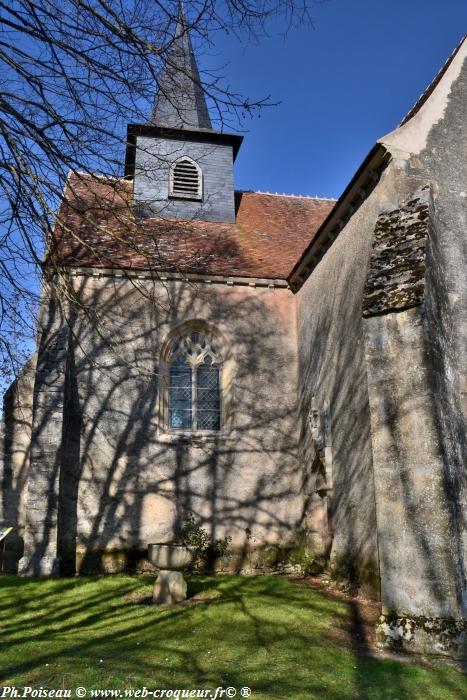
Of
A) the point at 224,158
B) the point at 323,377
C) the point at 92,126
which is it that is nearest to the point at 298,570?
the point at 323,377

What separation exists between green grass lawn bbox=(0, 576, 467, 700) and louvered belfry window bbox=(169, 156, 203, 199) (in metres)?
9.51

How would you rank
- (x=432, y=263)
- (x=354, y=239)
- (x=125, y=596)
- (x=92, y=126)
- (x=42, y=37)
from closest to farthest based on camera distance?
(x=42, y=37), (x=92, y=126), (x=432, y=263), (x=125, y=596), (x=354, y=239)

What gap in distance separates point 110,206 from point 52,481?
5.70 meters

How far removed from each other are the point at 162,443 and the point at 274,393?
246 centimetres

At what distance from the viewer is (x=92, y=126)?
4.67 meters

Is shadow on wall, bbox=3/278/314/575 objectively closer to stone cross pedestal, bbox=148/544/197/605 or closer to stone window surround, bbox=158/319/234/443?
stone window surround, bbox=158/319/234/443

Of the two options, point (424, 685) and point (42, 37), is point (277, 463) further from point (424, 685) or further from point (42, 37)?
point (42, 37)

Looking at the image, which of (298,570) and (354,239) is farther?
(298,570)

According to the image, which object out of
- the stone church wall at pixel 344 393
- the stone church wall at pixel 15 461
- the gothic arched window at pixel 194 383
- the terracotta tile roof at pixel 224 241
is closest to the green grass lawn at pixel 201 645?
the stone church wall at pixel 344 393

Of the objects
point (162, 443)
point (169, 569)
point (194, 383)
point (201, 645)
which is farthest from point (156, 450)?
point (201, 645)

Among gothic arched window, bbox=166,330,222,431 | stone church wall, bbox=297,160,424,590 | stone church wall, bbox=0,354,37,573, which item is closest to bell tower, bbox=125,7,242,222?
gothic arched window, bbox=166,330,222,431

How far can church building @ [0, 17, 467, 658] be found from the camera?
578 centimetres

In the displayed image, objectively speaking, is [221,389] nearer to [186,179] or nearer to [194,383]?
[194,383]

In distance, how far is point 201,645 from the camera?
5516 mm
